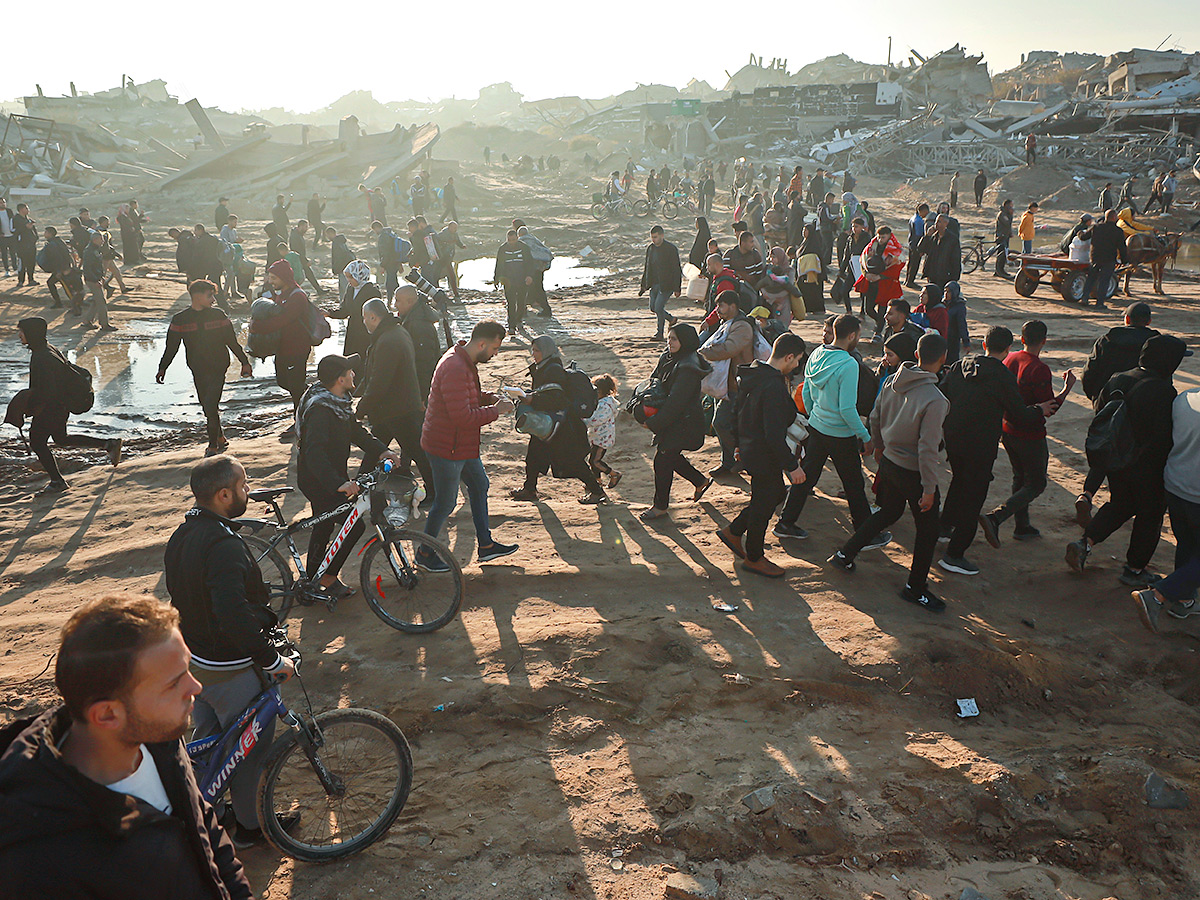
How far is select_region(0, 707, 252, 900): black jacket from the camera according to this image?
1.56 meters

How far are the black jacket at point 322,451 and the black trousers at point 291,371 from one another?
144 inches

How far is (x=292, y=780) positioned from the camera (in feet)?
11.4

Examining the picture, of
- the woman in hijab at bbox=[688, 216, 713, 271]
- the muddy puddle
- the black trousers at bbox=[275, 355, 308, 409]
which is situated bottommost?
the black trousers at bbox=[275, 355, 308, 409]

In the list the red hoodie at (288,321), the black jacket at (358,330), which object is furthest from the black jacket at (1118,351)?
the red hoodie at (288,321)

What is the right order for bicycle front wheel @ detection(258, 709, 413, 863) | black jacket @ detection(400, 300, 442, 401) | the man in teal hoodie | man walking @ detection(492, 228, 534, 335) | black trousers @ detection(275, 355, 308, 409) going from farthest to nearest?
man walking @ detection(492, 228, 534, 335) → black trousers @ detection(275, 355, 308, 409) → black jacket @ detection(400, 300, 442, 401) → the man in teal hoodie → bicycle front wheel @ detection(258, 709, 413, 863)

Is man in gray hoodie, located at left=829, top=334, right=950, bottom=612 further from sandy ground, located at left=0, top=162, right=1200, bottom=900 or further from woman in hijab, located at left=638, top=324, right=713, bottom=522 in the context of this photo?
woman in hijab, located at left=638, top=324, right=713, bottom=522

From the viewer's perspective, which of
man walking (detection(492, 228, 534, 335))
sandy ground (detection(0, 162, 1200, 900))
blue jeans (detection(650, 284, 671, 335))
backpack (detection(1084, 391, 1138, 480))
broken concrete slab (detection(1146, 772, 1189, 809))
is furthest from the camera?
man walking (detection(492, 228, 534, 335))

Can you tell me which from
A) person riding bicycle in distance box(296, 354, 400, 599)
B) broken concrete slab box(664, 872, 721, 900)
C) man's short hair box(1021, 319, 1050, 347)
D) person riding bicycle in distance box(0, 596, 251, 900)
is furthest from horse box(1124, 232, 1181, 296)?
person riding bicycle in distance box(0, 596, 251, 900)

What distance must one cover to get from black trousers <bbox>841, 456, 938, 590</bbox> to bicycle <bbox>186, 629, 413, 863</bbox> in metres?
3.81

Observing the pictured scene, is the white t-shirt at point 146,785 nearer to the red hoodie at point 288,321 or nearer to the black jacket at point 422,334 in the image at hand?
the black jacket at point 422,334

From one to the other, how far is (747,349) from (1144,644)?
3621 millimetres

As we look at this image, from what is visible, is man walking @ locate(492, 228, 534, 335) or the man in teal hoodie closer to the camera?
the man in teal hoodie

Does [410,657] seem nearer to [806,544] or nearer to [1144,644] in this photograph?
[806,544]

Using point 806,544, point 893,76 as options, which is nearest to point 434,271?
point 806,544
